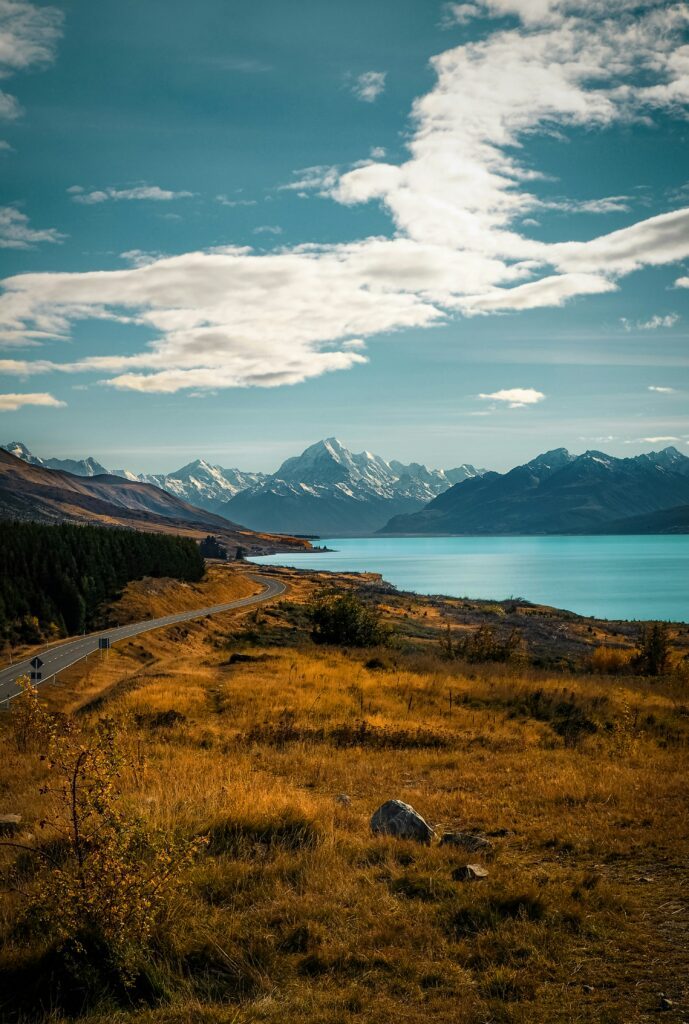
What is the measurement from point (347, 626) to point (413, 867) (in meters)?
34.5

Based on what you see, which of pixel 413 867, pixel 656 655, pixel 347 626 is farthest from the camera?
pixel 347 626

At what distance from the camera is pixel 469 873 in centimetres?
843

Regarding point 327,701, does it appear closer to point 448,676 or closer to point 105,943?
point 448,676

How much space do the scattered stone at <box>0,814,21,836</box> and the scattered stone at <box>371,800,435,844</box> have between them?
536 cm

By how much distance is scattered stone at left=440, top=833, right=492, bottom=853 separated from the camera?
31.2ft

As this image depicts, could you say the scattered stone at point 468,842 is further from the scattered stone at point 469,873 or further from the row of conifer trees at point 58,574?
the row of conifer trees at point 58,574

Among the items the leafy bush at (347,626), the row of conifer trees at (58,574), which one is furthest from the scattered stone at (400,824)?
the row of conifer trees at (58,574)

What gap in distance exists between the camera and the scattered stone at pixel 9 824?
32.6ft

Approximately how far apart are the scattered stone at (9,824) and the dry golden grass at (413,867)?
0.25 meters

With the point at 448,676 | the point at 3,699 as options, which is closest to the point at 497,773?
the point at 448,676

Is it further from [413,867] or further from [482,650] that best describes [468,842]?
[482,650]

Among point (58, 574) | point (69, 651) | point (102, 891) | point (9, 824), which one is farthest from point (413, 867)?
point (58, 574)

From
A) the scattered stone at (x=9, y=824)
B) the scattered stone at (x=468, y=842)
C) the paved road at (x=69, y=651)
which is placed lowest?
the paved road at (x=69, y=651)

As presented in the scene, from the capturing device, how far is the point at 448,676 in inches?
1078
